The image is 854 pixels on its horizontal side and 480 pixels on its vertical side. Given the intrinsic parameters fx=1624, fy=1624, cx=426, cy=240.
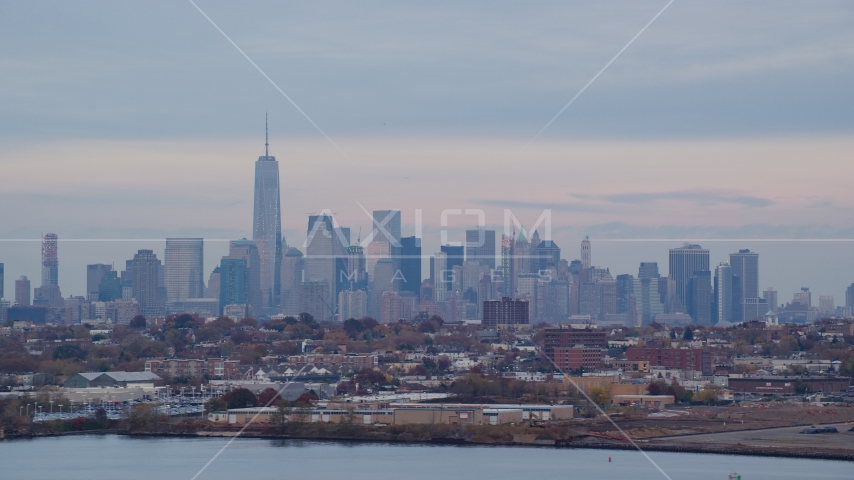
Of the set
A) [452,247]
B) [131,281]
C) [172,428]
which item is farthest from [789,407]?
[131,281]

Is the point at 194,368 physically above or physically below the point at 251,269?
below

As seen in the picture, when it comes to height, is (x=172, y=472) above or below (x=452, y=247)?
below

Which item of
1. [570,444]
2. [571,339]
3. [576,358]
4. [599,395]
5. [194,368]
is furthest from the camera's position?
[571,339]

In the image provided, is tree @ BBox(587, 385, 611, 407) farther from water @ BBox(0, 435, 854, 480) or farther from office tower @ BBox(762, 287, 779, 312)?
office tower @ BBox(762, 287, 779, 312)

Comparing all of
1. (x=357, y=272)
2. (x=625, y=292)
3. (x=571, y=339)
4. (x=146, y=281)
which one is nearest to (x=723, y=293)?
(x=625, y=292)

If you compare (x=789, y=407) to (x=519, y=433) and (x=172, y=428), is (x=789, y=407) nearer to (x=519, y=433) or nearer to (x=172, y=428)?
(x=519, y=433)

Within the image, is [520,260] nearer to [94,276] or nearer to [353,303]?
[353,303]

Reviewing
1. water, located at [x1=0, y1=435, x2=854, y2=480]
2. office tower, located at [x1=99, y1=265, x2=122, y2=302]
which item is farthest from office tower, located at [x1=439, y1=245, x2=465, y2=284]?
water, located at [x1=0, y1=435, x2=854, y2=480]
